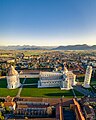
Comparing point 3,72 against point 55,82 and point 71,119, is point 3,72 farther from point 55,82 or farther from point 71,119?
point 71,119

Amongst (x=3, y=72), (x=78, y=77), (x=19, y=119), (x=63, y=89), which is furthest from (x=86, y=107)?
(x=3, y=72)

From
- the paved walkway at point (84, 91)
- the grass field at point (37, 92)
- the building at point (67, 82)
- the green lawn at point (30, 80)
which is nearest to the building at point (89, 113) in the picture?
the grass field at point (37, 92)

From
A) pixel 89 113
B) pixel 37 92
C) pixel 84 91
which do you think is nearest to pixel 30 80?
pixel 37 92

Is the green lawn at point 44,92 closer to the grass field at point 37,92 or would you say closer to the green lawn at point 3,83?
the grass field at point 37,92

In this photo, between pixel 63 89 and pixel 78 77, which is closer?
pixel 63 89

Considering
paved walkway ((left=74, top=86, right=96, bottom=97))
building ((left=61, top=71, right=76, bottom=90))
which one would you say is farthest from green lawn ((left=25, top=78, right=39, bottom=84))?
paved walkway ((left=74, top=86, right=96, bottom=97))

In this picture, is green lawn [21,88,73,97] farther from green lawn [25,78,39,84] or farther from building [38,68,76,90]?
green lawn [25,78,39,84]

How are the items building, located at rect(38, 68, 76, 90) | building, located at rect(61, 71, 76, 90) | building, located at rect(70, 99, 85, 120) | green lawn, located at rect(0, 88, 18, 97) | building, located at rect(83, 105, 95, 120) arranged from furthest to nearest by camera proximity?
1. building, located at rect(38, 68, 76, 90)
2. building, located at rect(61, 71, 76, 90)
3. green lawn, located at rect(0, 88, 18, 97)
4. building, located at rect(83, 105, 95, 120)
5. building, located at rect(70, 99, 85, 120)
